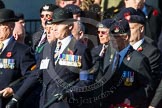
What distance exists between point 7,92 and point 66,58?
1086 millimetres

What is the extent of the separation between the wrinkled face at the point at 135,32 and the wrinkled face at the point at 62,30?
3.24 ft

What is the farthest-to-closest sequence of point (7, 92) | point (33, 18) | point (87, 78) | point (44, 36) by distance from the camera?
point (33, 18)
point (44, 36)
point (7, 92)
point (87, 78)

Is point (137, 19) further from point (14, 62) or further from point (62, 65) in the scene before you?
point (14, 62)

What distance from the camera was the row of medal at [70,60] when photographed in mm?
9672

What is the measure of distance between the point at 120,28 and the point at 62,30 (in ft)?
2.27

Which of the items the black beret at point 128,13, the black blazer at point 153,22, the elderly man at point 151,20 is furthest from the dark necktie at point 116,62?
the black blazer at point 153,22

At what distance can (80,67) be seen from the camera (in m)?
9.66

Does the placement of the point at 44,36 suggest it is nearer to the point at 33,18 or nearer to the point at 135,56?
the point at 135,56

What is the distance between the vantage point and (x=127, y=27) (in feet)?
32.4

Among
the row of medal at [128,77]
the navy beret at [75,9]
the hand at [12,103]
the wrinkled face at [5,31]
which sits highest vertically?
the navy beret at [75,9]

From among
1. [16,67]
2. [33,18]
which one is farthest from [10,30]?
[33,18]

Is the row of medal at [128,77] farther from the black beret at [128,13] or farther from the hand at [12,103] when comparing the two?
the hand at [12,103]

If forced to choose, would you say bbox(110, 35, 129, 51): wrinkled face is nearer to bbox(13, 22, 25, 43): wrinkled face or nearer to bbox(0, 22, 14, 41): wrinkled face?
bbox(0, 22, 14, 41): wrinkled face

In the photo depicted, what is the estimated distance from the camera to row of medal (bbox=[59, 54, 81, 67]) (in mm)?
9672
